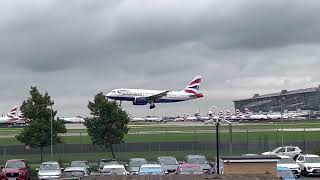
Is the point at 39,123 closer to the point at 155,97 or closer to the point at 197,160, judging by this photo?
the point at 197,160

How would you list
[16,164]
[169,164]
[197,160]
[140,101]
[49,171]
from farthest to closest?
[140,101], [197,160], [169,164], [16,164], [49,171]

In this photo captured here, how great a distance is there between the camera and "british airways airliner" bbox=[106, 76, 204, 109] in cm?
9480

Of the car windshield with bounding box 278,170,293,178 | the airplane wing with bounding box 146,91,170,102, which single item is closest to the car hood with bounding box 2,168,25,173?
the car windshield with bounding box 278,170,293,178

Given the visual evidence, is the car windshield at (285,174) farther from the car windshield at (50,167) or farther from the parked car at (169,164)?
the car windshield at (50,167)

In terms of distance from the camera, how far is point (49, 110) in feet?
193

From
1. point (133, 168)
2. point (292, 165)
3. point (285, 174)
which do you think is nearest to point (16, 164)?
point (133, 168)

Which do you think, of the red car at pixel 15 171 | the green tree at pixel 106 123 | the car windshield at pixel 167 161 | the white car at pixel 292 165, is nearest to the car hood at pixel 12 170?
the red car at pixel 15 171

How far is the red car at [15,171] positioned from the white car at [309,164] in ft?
60.1

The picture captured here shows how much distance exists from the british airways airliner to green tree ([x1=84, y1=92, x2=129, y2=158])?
82.6ft

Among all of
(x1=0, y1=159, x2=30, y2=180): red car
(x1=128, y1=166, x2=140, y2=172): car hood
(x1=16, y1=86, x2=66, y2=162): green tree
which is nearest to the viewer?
(x1=0, y1=159, x2=30, y2=180): red car

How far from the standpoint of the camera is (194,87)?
357 feet

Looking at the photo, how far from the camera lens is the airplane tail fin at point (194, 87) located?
107 meters

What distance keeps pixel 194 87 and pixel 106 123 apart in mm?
49237

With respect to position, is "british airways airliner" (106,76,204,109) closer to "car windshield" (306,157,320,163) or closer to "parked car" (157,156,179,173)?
"parked car" (157,156,179,173)
